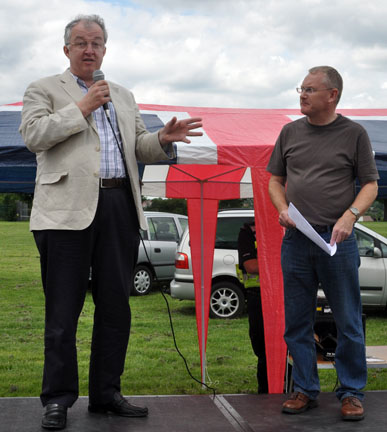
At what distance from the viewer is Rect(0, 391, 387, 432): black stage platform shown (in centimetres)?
339

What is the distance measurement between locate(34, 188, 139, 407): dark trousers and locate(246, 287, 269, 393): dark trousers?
135cm

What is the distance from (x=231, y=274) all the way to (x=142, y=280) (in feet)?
10.7

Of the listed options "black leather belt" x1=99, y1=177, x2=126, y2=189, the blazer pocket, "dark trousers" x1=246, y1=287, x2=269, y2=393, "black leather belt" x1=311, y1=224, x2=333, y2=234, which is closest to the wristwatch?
"black leather belt" x1=311, y1=224, x2=333, y2=234

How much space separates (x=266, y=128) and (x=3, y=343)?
476cm

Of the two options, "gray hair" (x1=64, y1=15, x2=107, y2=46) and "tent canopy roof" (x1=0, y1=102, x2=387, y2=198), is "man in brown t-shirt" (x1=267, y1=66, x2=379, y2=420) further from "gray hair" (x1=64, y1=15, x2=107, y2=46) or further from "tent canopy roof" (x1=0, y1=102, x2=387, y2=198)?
"gray hair" (x1=64, y1=15, x2=107, y2=46)

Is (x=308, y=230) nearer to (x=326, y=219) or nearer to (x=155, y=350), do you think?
(x=326, y=219)

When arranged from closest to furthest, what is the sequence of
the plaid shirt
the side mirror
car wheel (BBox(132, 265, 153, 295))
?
the plaid shirt → the side mirror → car wheel (BBox(132, 265, 153, 295))

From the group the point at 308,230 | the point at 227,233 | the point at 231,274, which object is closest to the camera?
the point at 308,230

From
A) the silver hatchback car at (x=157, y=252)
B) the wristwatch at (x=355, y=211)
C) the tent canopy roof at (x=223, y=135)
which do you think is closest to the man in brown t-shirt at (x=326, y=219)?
the wristwatch at (x=355, y=211)

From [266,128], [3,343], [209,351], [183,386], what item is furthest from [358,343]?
[3,343]

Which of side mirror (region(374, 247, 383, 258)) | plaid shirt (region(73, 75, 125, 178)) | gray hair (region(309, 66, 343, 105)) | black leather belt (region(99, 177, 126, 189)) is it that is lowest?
side mirror (region(374, 247, 383, 258))

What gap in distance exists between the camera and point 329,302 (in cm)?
366

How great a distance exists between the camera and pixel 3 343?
7.91 meters

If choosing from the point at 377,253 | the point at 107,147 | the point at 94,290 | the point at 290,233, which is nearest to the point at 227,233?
the point at 377,253
